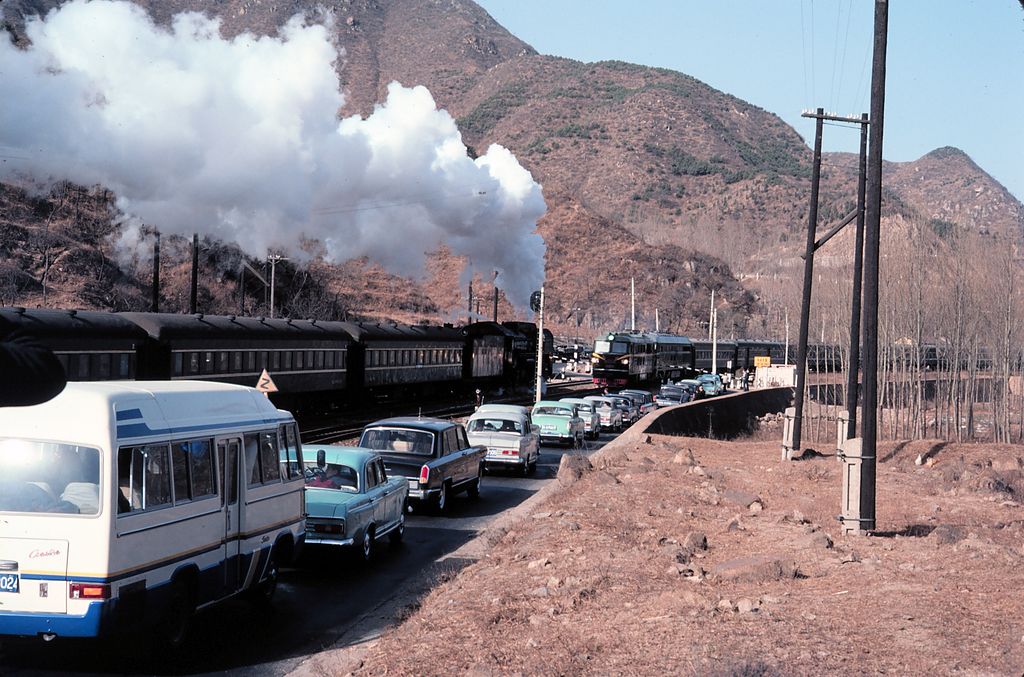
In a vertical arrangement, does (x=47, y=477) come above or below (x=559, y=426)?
above

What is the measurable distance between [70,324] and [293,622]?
14543 millimetres

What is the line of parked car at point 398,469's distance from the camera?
12.9 meters

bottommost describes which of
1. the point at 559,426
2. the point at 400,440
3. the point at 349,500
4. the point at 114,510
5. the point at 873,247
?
the point at 559,426

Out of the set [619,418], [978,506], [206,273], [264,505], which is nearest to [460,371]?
[619,418]

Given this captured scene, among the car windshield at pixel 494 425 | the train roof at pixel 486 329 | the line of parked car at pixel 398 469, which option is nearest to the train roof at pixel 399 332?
the train roof at pixel 486 329

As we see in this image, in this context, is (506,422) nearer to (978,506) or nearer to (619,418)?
(978,506)

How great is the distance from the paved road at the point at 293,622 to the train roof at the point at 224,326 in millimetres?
12761

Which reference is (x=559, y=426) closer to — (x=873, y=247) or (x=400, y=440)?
(x=400, y=440)

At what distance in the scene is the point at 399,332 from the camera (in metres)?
43.0

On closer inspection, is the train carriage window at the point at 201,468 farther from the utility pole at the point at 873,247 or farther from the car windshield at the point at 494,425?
the car windshield at the point at 494,425

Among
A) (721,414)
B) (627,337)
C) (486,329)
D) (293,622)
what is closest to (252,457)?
(293,622)

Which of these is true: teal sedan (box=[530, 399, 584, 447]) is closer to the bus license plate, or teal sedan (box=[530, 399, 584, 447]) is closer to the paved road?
the paved road

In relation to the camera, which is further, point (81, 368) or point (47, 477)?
point (81, 368)

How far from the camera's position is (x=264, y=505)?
1052cm
